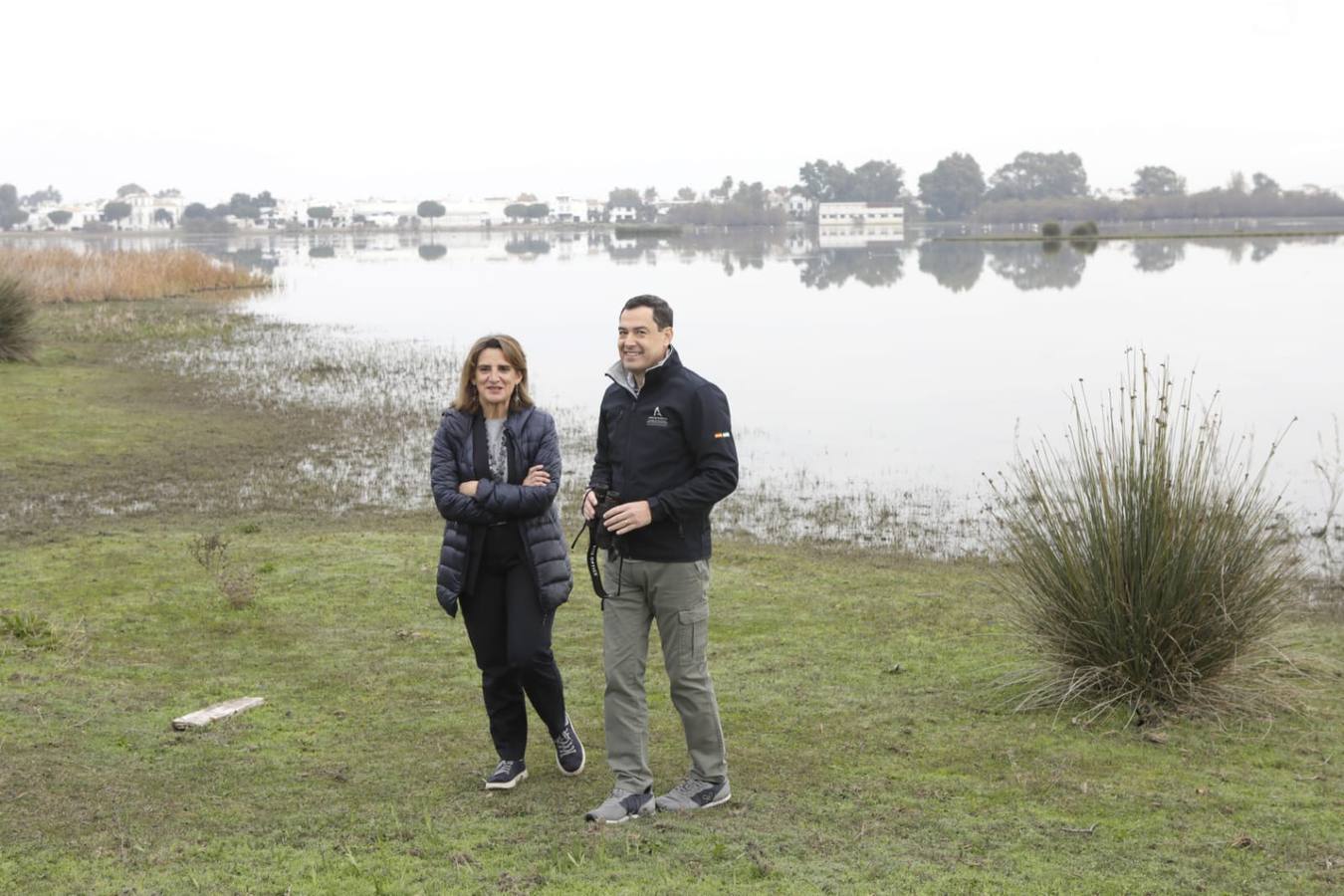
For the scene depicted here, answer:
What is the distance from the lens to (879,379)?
83.3 ft

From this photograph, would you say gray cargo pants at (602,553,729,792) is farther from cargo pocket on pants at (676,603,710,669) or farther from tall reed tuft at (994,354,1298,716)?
tall reed tuft at (994,354,1298,716)

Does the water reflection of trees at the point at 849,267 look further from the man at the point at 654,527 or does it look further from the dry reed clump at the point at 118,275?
the man at the point at 654,527

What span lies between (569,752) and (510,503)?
121 centimetres

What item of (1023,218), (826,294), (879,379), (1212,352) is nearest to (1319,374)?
(1212,352)

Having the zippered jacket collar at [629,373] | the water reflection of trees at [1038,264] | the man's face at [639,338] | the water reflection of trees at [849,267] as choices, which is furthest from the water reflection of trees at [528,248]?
the man's face at [639,338]

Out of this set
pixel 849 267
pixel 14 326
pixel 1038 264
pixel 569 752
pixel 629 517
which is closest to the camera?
pixel 629 517

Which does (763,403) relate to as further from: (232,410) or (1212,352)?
(1212,352)

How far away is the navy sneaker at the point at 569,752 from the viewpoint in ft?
19.0

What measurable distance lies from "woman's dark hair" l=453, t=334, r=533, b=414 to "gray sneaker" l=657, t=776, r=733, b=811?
167cm

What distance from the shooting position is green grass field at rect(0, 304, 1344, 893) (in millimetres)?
4742

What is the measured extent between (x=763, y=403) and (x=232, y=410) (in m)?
8.50

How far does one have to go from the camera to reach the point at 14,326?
23891 millimetres

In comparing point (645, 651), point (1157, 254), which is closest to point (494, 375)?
point (645, 651)

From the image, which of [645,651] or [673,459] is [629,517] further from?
[645,651]
